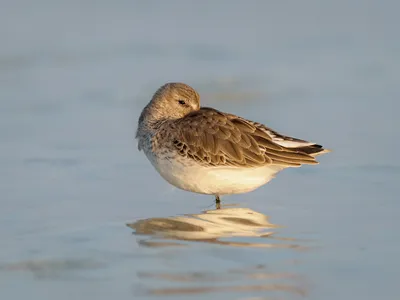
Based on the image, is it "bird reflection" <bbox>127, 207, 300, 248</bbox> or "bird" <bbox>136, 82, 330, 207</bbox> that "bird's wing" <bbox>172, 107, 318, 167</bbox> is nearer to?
"bird" <bbox>136, 82, 330, 207</bbox>

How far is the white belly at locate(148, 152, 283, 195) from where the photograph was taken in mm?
8727

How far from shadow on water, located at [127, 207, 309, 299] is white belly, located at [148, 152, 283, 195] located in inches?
8.4

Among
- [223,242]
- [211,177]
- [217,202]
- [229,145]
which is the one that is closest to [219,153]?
[229,145]

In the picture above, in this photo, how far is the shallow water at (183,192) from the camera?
6777 mm

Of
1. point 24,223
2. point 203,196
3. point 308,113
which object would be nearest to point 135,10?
point 308,113

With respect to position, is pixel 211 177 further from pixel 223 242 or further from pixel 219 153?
pixel 223 242

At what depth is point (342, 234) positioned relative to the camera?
25.5 feet

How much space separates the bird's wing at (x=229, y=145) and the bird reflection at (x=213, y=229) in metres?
0.49

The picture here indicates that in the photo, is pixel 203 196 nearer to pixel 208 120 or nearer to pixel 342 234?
pixel 208 120

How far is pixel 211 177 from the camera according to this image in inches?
346

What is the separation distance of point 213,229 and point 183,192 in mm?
1555

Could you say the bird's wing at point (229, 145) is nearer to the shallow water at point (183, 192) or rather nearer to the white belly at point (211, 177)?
the white belly at point (211, 177)

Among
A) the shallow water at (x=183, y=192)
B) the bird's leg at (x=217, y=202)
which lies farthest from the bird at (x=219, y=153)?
the shallow water at (x=183, y=192)

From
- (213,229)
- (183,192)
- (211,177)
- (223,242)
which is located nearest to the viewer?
(223,242)
